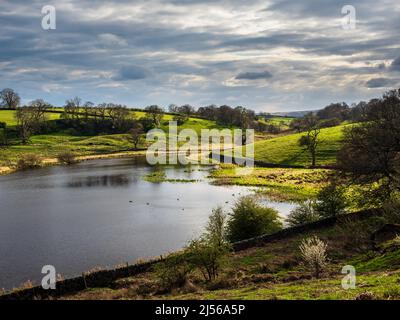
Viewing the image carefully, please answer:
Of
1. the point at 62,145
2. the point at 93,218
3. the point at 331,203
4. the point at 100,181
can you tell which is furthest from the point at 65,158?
the point at 331,203

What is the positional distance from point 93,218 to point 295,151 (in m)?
76.8

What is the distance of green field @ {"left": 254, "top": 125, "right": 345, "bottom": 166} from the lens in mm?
108700

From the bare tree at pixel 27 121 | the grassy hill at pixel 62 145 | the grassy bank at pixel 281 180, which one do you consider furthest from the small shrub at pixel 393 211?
the bare tree at pixel 27 121

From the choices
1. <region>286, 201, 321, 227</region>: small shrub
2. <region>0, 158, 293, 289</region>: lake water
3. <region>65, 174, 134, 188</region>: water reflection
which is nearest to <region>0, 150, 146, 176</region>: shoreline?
<region>0, 158, 293, 289</region>: lake water

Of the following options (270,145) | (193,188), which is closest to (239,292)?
(193,188)

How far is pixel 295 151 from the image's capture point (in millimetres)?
119250

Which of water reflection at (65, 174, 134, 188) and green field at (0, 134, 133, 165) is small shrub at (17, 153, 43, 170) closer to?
green field at (0, 134, 133, 165)

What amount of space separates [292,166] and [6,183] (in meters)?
65.7

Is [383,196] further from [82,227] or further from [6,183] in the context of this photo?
A: [6,183]

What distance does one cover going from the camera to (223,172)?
100188 millimetres

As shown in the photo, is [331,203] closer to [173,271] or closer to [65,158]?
[173,271]

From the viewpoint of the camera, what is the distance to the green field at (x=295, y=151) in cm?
10870

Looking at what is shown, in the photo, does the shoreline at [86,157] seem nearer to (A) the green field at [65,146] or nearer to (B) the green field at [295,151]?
(A) the green field at [65,146]

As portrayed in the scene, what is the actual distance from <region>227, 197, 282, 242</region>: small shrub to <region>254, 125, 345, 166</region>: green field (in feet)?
203
